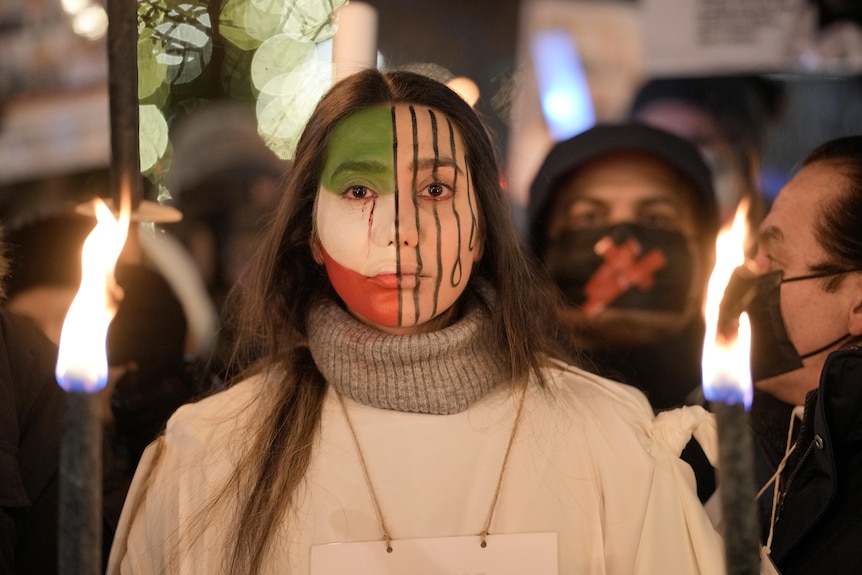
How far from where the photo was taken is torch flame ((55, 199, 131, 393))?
1.13m

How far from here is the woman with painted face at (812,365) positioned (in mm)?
1869

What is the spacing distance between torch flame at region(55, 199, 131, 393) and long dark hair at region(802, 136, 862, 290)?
5.43 feet

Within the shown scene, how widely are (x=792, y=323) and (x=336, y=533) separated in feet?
3.93

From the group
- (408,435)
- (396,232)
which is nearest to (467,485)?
(408,435)

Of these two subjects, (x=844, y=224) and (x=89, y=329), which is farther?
(x=844, y=224)

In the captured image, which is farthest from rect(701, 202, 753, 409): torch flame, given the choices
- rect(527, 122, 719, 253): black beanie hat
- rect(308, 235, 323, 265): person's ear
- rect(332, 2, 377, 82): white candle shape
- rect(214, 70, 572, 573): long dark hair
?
rect(527, 122, 719, 253): black beanie hat

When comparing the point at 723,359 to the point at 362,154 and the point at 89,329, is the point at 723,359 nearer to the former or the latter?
the point at 89,329

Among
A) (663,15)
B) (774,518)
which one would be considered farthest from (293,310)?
(663,15)

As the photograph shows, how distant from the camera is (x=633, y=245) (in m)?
2.98

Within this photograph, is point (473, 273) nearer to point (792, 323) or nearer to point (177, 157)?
point (792, 323)

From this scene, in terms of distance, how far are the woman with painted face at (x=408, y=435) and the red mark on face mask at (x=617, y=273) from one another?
3.08ft

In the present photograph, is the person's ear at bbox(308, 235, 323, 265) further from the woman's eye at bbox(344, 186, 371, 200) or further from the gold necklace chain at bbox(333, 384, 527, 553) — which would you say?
the gold necklace chain at bbox(333, 384, 527, 553)

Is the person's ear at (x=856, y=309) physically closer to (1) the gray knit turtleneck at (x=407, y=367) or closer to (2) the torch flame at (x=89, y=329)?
(1) the gray knit turtleneck at (x=407, y=367)

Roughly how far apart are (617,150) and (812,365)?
1.25 m
